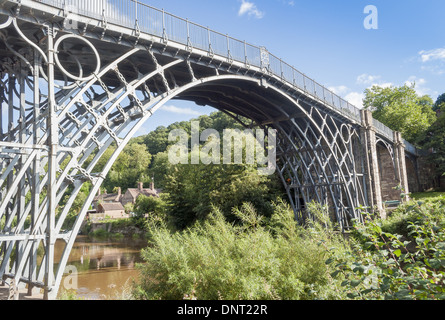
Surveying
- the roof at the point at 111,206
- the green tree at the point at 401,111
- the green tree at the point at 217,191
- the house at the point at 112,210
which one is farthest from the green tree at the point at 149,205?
the green tree at the point at 401,111

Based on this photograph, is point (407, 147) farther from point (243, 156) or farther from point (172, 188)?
point (172, 188)

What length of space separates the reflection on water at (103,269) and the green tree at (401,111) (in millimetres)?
28593

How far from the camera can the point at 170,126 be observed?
76250mm

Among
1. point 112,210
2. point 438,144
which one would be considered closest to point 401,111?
point 438,144

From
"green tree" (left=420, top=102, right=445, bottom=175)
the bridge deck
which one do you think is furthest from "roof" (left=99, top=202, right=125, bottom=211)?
the bridge deck

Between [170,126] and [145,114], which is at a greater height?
[170,126]

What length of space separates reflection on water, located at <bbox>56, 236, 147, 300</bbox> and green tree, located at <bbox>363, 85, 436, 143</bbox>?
2859 centimetres

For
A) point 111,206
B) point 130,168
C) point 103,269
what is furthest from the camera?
point 130,168

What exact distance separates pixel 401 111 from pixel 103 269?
1262 inches

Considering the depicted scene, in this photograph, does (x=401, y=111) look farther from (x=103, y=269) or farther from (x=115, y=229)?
(x=115, y=229)

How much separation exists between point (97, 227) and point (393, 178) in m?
33.4

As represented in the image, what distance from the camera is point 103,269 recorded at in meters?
18.6

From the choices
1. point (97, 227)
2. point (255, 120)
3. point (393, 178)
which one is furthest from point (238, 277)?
point (97, 227)

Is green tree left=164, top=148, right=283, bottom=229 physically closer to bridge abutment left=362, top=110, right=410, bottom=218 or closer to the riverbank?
bridge abutment left=362, top=110, right=410, bottom=218
